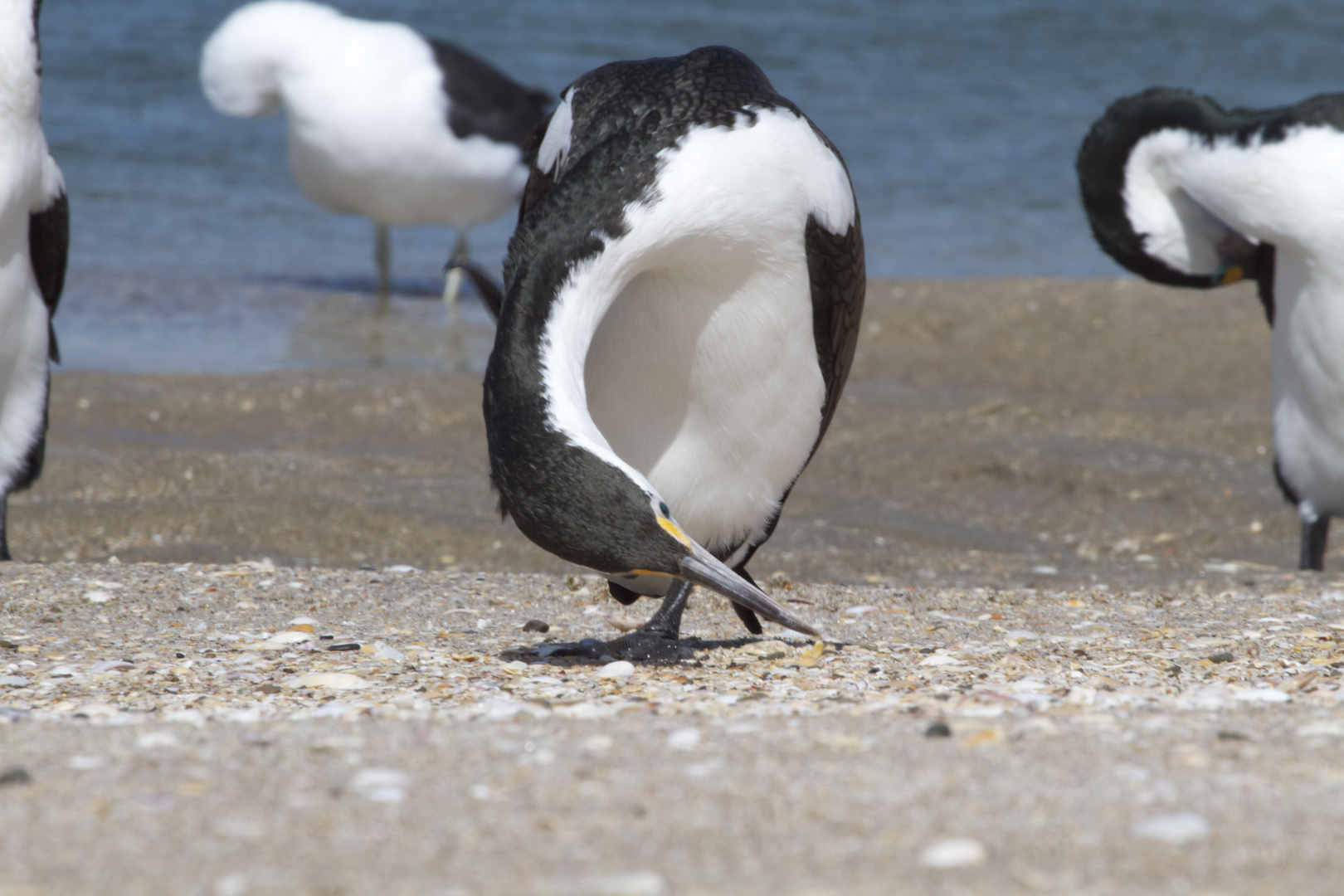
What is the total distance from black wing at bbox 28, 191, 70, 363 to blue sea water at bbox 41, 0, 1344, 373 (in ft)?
12.8

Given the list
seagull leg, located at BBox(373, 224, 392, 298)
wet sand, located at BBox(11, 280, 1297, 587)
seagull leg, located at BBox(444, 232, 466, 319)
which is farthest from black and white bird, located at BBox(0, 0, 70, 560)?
seagull leg, located at BBox(373, 224, 392, 298)

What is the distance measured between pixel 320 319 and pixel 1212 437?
21.7ft

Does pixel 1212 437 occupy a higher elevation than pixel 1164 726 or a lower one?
lower

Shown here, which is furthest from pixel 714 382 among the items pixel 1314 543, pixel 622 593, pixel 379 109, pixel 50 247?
pixel 379 109

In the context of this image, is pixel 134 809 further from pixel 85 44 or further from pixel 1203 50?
pixel 1203 50

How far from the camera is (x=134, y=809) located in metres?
2.45

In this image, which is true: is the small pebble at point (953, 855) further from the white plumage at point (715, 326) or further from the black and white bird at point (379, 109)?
the black and white bird at point (379, 109)

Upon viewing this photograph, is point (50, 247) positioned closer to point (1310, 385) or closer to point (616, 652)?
point (616, 652)

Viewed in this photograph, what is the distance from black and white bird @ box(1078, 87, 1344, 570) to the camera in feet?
18.8

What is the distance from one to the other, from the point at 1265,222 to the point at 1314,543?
126 cm

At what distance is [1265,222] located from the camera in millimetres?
5824

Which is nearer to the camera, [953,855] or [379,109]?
[953,855]

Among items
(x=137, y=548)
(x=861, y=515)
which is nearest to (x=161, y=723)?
(x=137, y=548)

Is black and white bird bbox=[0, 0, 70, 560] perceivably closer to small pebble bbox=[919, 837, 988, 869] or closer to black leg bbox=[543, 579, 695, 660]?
black leg bbox=[543, 579, 695, 660]
